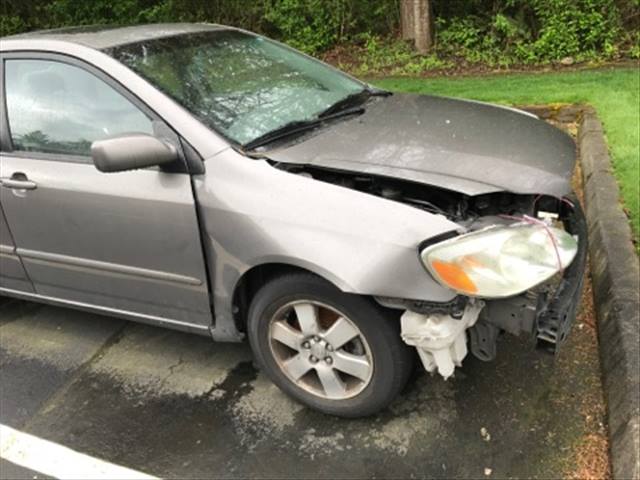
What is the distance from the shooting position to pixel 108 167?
2.47 meters

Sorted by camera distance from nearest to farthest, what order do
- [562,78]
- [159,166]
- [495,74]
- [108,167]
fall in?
[108,167] < [159,166] < [562,78] < [495,74]

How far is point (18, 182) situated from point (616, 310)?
295cm

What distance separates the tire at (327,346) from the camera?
98.4 inches

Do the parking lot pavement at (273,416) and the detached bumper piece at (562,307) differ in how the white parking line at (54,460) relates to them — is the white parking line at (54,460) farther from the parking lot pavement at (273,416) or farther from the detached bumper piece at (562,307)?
the detached bumper piece at (562,307)

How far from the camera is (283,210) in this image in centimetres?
248

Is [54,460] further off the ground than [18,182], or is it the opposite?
[18,182]

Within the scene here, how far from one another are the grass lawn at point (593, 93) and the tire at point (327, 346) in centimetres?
195

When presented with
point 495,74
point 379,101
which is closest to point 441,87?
point 495,74

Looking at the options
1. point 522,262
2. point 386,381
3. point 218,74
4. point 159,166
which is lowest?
point 386,381

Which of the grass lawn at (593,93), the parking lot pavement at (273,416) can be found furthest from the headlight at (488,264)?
the grass lawn at (593,93)

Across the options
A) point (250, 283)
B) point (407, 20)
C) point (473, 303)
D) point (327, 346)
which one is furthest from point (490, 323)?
point (407, 20)

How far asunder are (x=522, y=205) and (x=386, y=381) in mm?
930

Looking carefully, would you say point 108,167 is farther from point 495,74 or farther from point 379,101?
point 495,74

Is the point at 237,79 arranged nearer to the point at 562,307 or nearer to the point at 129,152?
the point at 129,152
